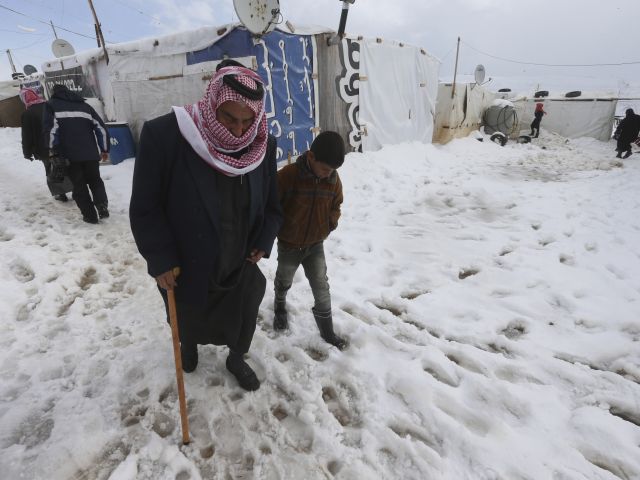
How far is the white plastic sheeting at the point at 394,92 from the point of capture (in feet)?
29.9

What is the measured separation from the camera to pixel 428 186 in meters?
7.74

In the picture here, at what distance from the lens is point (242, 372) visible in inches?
94.7

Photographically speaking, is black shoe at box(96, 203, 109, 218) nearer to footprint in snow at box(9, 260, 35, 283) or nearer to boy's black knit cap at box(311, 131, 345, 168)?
footprint in snow at box(9, 260, 35, 283)

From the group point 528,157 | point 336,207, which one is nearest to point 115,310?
point 336,207

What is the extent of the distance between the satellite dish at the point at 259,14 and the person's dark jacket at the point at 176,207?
5.25 meters

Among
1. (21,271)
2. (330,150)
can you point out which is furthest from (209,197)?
(21,271)

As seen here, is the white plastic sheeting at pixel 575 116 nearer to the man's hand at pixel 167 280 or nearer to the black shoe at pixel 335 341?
A: the black shoe at pixel 335 341

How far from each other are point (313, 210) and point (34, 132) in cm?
510

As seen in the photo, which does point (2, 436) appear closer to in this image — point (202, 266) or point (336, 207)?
point (202, 266)

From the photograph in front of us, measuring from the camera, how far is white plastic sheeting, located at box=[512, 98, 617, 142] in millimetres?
17484

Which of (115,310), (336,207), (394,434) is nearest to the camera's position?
(394,434)

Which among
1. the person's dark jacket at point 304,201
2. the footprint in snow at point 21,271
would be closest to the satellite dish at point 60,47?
the footprint in snow at point 21,271

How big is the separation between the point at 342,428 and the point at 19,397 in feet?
6.86

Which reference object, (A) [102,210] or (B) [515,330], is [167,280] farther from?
(A) [102,210]
